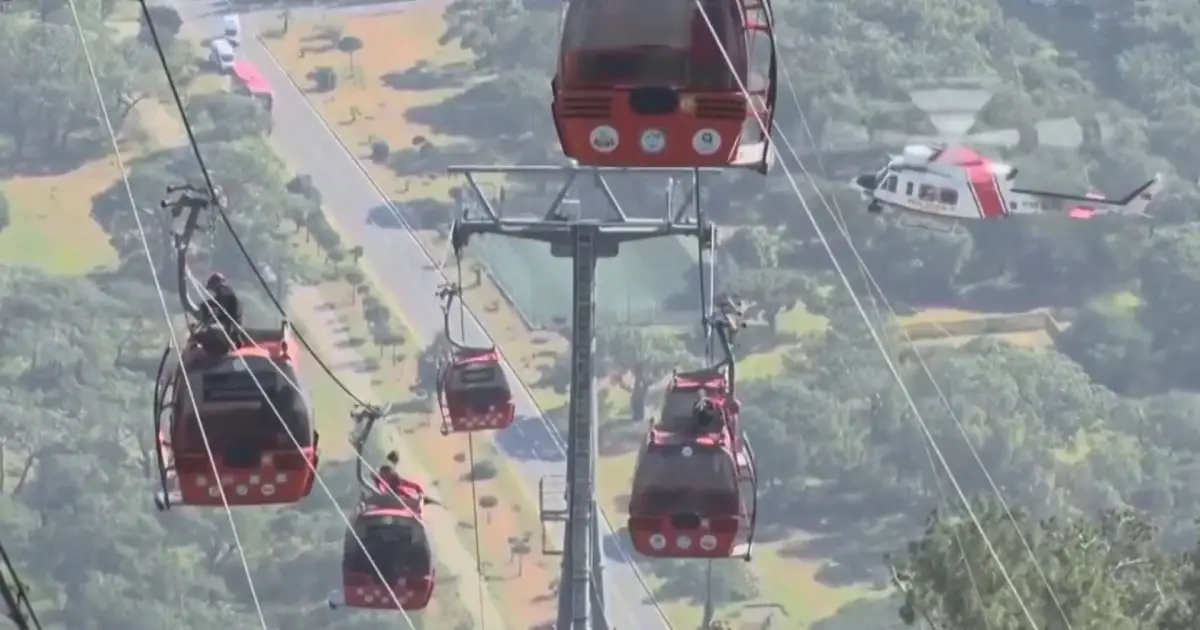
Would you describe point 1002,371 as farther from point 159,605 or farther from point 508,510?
point 159,605

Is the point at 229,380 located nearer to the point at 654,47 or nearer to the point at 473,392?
the point at 654,47

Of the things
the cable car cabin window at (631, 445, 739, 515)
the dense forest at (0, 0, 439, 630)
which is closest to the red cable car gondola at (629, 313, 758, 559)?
the cable car cabin window at (631, 445, 739, 515)

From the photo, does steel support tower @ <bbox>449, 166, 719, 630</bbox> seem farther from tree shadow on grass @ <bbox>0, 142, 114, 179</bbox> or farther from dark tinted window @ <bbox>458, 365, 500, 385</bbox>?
tree shadow on grass @ <bbox>0, 142, 114, 179</bbox>

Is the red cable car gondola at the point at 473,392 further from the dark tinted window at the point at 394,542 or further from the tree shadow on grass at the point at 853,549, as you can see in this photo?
the tree shadow on grass at the point at 853,549

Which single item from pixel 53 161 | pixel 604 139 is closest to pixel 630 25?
pixel 604 139

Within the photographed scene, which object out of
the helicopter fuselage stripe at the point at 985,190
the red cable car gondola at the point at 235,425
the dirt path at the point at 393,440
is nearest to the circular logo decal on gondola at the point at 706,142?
the red cable car gondola at the point at 235,425

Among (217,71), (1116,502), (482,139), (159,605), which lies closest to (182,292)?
(159,605)
